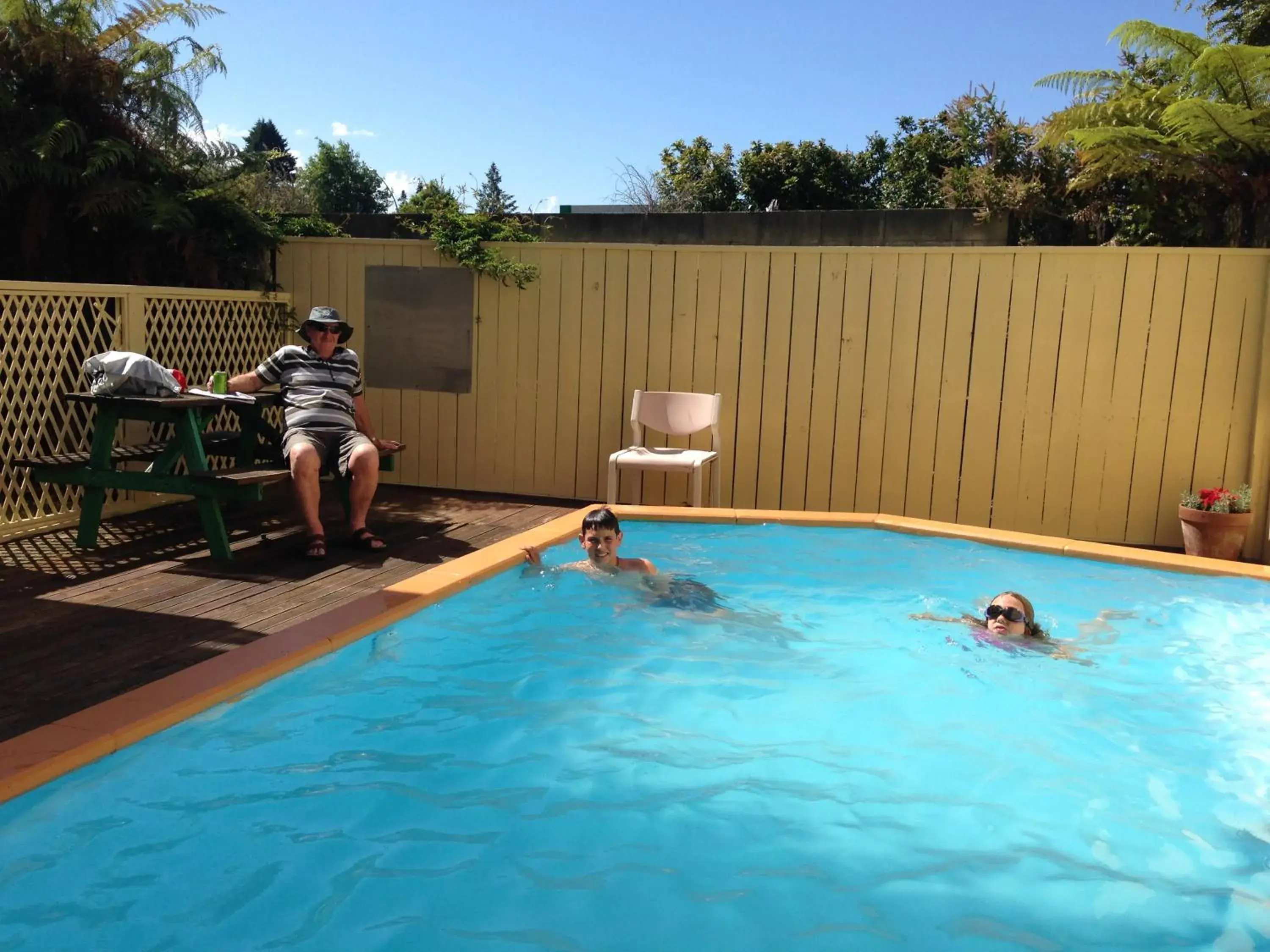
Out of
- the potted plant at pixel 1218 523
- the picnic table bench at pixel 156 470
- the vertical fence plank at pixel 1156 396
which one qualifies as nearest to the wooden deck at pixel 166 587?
the picnic table bench at pixel 156 470

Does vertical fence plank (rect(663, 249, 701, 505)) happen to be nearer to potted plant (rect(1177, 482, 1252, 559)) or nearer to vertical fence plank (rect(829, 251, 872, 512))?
vertical fence plank (rect(829, 251, 872, 512))

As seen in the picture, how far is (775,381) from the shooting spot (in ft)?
20.6

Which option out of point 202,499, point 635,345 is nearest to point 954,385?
point 635,345

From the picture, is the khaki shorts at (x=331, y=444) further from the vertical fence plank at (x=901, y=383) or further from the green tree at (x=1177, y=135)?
the green tree at (x=1177, y=135)

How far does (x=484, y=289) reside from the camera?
21.8 feet

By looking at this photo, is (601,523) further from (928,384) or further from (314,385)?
(928,384)

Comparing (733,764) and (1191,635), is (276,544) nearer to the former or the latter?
(733,764)

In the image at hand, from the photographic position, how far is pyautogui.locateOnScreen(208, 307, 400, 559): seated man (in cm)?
476

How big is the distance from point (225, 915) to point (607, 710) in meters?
1.37

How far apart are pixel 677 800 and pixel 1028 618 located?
181 cm

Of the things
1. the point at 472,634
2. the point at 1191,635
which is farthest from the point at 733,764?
the point at 1191,635

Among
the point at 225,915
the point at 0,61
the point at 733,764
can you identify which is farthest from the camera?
the point at 0,61

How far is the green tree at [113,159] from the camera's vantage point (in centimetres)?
601

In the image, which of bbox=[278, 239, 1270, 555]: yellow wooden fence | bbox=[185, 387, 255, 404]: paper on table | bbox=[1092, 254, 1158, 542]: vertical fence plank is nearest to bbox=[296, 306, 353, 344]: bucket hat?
bbox=[185, 387, 255, 404]: paper on table
